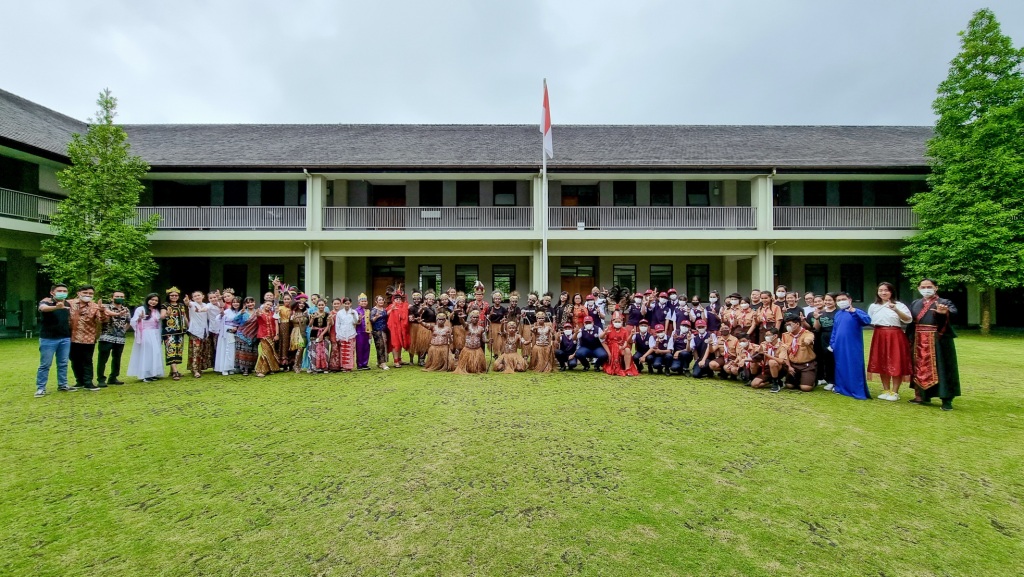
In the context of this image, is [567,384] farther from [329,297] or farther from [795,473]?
[329,297]

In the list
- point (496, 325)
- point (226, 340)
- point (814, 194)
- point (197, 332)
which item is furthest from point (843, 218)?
point (197, 332)

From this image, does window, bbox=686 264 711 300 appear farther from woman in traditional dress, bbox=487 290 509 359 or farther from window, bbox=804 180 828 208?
woman in traditional dress, bbox=487 290 509 359

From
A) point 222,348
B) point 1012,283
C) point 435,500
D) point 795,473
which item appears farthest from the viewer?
point 1012,283

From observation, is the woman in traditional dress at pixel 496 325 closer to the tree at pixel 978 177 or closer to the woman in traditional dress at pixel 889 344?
the woman in traditional dress at pixel 889 344

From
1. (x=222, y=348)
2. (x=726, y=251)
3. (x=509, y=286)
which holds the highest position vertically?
(x=726, y=251)

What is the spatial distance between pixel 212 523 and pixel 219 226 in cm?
1677

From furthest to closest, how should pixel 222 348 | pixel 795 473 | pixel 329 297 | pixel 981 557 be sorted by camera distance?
pixel 329 297 → pixel 222 348 → pixel 795 473 → pixel 981 557

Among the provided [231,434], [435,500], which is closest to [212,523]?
[435,500]

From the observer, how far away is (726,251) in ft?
57.4

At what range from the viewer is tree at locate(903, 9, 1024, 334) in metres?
15.1

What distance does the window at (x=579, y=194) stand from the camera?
65.9ft

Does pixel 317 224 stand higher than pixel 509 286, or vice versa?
pixel 317 224

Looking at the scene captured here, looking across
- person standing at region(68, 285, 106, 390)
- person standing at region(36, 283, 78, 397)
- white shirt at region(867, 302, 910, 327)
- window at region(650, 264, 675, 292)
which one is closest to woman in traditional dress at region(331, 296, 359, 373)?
person standing at region(68, 285, 106, 390)

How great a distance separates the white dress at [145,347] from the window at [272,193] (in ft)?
41.4
